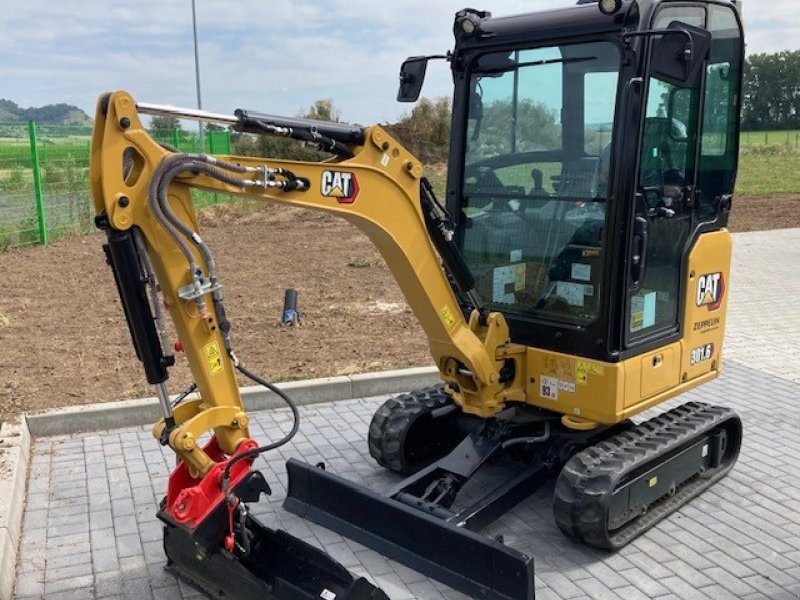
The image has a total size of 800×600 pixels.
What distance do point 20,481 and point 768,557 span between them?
4.56 m

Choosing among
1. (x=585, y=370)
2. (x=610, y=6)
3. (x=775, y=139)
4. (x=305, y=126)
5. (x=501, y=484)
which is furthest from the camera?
(x=775, y=139)

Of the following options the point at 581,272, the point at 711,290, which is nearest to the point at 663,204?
the point at 581,272

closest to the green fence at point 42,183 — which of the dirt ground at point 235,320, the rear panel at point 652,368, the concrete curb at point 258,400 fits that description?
the dirt ground at point 235,320

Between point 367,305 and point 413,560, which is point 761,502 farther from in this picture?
point 367,305

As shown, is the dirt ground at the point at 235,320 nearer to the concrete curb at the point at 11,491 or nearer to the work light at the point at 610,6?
the concrete curb at the point at 11,491

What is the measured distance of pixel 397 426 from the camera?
532cm

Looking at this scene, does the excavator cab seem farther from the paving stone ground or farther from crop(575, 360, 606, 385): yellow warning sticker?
the paving stone ground

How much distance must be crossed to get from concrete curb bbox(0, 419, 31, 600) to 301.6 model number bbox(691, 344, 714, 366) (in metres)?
4.09

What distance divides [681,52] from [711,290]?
1734 mm

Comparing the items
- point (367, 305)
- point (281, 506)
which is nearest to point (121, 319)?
point (367, 305)

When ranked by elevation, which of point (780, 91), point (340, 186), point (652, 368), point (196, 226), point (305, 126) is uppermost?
point (780, 91)

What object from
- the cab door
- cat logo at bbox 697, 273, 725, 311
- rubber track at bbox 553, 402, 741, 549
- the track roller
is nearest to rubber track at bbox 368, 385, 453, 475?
the track roller

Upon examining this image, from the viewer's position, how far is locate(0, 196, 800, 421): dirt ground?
7.12 m

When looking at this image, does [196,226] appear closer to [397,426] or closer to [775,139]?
[397,426]
